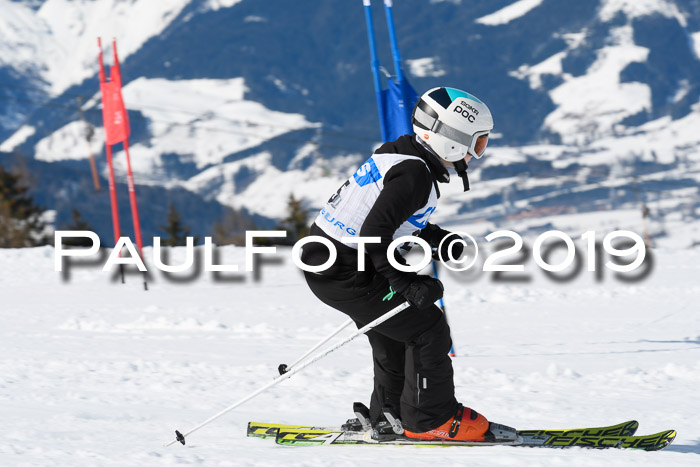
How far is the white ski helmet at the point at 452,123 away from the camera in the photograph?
3869 mm

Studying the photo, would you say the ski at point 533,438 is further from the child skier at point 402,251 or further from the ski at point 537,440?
the child skier at point 402,251

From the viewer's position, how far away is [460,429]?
404 centimetres

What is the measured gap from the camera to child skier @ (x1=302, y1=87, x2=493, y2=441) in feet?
12.1

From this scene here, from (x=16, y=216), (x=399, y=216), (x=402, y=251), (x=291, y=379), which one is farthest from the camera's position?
(x=16, y=216)

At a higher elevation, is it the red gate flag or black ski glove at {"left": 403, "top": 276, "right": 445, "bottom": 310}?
the red gate flag

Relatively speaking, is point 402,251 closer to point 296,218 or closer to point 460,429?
point 460,429

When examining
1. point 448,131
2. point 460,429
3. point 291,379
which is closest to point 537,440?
point 460,429

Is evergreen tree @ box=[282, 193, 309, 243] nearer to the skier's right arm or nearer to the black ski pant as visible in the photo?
the black ski pant

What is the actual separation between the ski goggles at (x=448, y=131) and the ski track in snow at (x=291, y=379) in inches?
54.8

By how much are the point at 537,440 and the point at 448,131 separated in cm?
154

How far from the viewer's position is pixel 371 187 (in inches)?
149

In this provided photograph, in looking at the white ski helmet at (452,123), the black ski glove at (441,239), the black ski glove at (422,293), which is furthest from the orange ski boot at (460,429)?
the white ski helmet at (452,123)

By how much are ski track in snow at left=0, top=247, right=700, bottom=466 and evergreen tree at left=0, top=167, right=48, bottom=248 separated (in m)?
28.3

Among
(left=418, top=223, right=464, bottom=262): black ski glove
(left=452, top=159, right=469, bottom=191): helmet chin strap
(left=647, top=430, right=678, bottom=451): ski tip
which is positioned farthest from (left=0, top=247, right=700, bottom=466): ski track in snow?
(left=452, top=159, right=469, bottom=191): helmet chin strap
